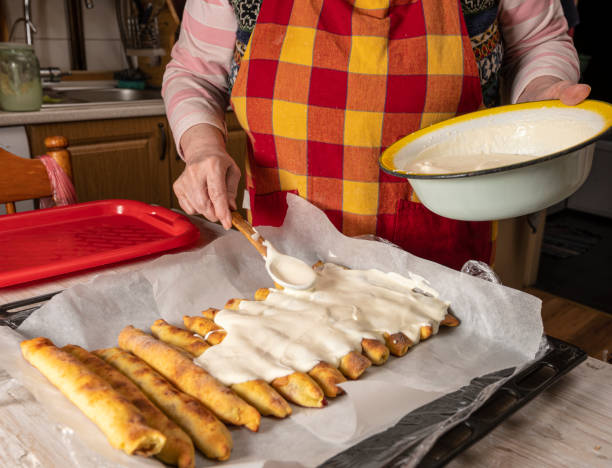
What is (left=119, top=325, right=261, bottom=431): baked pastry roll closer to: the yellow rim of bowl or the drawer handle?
the yellow rim of bowl

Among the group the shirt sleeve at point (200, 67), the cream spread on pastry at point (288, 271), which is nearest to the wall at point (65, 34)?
the shirt sleeve at point (200, 67)

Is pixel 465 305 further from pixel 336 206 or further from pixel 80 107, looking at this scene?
pixel 80 107

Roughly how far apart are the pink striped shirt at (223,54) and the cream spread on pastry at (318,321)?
461 mm

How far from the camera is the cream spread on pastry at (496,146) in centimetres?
A: 80

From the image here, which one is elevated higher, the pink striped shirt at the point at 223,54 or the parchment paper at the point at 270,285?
the pink striped shirt at the point at 223,54

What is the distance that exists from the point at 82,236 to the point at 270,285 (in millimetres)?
441

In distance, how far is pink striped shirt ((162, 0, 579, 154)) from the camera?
3.55 ft

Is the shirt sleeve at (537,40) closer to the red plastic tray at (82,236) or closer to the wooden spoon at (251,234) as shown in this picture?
the wooden spoon at (251,234)

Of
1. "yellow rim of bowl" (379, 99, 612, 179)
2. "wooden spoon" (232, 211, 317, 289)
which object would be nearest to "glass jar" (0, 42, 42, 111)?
"wooden spoon" (232, 211, 317, 289)

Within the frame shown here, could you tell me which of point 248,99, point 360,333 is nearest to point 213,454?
point 360,333

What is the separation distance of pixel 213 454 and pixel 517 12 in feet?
3.21

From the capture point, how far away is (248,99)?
1094 millimetres

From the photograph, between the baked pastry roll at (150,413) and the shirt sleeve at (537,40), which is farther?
the shirt sleeve at (537,40)

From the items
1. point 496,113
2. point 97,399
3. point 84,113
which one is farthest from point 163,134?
point 97,399
